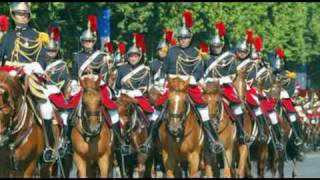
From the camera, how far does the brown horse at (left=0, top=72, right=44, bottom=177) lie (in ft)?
61.7

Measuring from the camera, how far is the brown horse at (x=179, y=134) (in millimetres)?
22172

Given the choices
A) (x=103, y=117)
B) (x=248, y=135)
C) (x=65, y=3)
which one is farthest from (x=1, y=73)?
(x=65, y=3)

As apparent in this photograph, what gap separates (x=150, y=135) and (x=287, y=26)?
42.6m

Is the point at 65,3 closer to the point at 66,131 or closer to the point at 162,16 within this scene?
the point at 162,16

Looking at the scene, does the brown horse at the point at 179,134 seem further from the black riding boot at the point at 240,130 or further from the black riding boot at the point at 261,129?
the black riding boot at the point at 261,129

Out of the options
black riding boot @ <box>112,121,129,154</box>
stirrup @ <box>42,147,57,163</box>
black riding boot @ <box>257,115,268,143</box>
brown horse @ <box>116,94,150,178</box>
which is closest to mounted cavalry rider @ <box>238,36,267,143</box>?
black riding boot @ <box>257,115,268,143</box>

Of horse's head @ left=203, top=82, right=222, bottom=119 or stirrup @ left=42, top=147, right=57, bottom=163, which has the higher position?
horse's head @ left=203, top=82, right=222, bottom=119

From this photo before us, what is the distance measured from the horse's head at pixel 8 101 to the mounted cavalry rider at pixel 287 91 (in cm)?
1272

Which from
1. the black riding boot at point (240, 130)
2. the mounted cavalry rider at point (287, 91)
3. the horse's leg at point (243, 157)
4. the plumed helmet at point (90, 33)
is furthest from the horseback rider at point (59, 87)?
the mounted cavalry rider at point (287, 91)

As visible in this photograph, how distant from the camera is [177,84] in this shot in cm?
2231

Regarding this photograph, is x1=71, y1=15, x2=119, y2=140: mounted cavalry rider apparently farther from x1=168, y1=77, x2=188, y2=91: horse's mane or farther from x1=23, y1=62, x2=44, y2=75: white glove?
x1=23, y1=62, x2=44, y2=75: white glove

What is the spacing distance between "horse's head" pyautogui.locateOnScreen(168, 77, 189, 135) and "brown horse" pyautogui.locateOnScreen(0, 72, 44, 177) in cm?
303

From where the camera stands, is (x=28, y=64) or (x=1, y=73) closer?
(x=1, y=73)

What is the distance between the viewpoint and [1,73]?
19.1 meters
